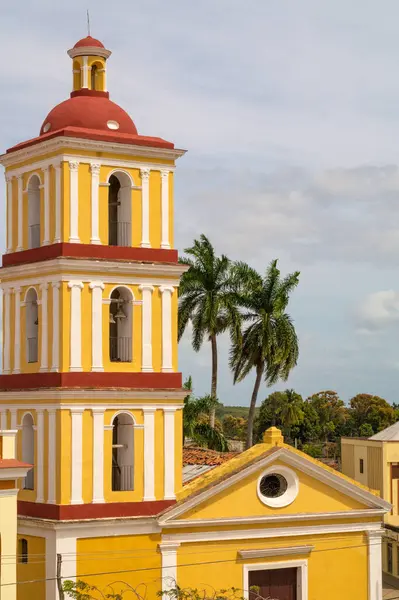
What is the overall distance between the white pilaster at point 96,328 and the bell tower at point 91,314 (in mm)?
26

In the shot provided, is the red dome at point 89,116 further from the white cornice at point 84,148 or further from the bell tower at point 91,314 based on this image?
Answer: the white cornice at point 84,148

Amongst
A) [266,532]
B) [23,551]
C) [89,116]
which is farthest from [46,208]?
[266,532]

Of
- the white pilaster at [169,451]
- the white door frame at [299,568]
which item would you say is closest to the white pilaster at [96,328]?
the white pilaster at [169,451]

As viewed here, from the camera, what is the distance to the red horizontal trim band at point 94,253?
33.5m

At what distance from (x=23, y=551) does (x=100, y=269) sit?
7.84 m

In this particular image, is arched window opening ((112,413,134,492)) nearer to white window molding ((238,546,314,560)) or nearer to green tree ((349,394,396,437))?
white window molding ((238,546,314,560))

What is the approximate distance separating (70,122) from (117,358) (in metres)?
6.59

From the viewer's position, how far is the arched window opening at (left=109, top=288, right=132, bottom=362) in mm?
34406

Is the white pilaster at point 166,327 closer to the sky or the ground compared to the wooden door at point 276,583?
closer to the sky

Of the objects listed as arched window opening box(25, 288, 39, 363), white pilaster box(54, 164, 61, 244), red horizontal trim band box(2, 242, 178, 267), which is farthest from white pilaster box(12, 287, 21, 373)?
white pilaster box(54, 164, 61, 244)

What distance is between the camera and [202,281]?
172 feet

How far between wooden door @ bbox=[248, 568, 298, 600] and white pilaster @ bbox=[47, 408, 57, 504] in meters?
6.08

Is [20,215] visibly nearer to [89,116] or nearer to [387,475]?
[89,116]

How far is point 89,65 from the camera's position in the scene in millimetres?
36000
